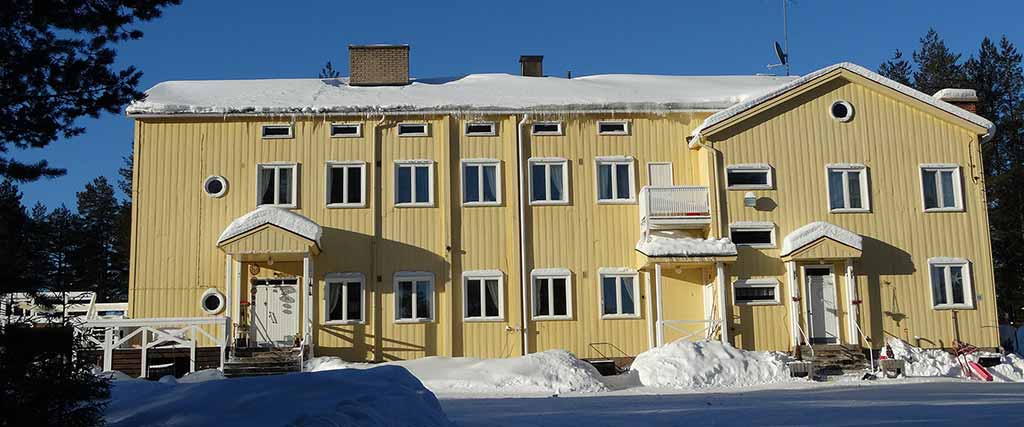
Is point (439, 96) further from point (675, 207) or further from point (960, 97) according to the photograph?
point (960, 97)

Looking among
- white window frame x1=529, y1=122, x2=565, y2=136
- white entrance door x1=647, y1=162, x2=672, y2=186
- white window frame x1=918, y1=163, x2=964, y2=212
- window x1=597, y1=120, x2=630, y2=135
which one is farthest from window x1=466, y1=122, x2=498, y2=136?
white window frame x1=918, y1=163, x2=964, y2=212

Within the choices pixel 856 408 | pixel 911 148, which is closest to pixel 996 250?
pixel 911 148

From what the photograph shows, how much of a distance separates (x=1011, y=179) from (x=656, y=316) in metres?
22.0

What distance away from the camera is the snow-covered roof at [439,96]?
23125 millimetres

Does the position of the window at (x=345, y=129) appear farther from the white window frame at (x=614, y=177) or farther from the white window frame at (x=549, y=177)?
the white window frame at (x=614, y=177)

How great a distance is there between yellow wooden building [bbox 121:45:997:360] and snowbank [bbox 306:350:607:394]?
3.00m

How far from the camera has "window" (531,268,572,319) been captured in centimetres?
2281

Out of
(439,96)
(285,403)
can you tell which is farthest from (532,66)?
(285,403)

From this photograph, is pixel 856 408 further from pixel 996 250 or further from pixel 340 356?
pixel 996 250

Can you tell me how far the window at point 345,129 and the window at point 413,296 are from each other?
149 inches

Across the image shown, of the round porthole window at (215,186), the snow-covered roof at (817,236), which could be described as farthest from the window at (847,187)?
the round porthole window at (215,186)

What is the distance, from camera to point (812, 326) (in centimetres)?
2228

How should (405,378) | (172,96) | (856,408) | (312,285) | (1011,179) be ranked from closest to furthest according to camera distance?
(405,378) → (856,408) → (312,285) → (172,96) → (1011,179)

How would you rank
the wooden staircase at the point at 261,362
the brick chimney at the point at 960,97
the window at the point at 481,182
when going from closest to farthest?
the wooden staircase at the point at 261,362, the window at the point at 481,182, the brick chimney at the point at 960,97
